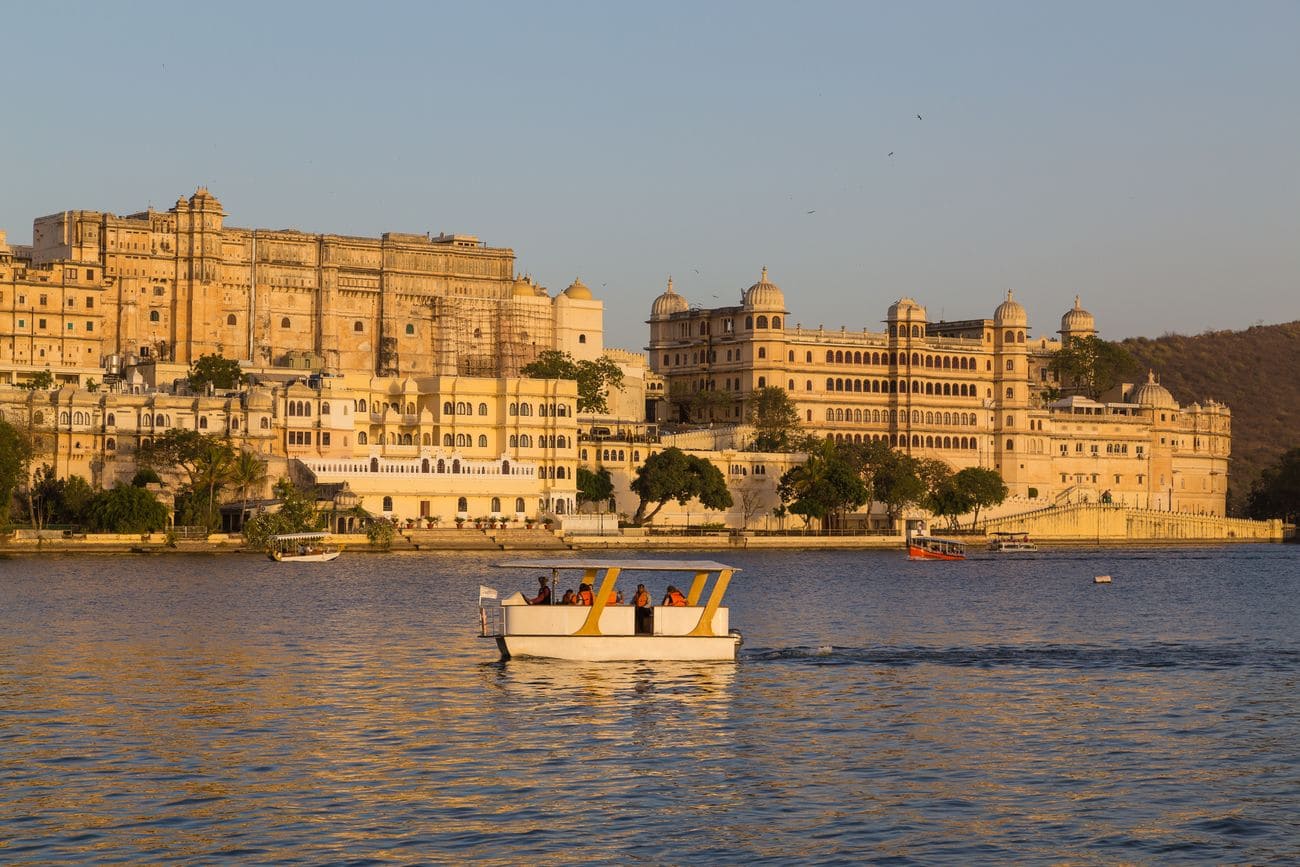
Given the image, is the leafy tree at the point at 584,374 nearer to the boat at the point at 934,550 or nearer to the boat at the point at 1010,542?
the boat at the point at 934,550

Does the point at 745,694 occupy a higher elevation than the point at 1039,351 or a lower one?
lower

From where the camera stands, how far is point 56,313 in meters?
121

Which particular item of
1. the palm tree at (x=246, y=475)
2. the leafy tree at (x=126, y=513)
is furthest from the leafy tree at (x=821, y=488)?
the leafy tree at (x=126, y=513)

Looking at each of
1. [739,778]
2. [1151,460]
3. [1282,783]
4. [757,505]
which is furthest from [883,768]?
[1151,460]

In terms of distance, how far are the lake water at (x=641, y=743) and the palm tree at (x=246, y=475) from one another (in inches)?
1686

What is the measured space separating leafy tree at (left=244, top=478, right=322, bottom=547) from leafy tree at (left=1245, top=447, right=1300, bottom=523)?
7990cm

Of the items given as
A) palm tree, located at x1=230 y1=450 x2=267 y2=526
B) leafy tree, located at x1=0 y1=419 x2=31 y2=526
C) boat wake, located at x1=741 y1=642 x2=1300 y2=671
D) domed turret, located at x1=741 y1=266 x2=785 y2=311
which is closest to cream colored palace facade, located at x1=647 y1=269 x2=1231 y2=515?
domed turret, located at x1=741 y1=266 x2=785 y2=311

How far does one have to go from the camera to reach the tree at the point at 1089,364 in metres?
167

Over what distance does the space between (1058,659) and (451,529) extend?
203ft

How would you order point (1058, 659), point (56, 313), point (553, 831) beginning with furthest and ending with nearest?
1. point (56, 313)
2. point (1058, 659)
3. point (553, 831)

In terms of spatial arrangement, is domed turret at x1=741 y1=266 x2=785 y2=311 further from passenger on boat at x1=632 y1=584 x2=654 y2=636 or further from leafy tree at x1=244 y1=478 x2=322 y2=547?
passenger on boat at x1=632 y1=584 x2=654 y2=636

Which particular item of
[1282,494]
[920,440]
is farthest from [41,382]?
[1282,494]

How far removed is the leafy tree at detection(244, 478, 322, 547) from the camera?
9406 centimetres

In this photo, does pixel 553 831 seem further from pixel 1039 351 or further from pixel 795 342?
pixel 1039 351
